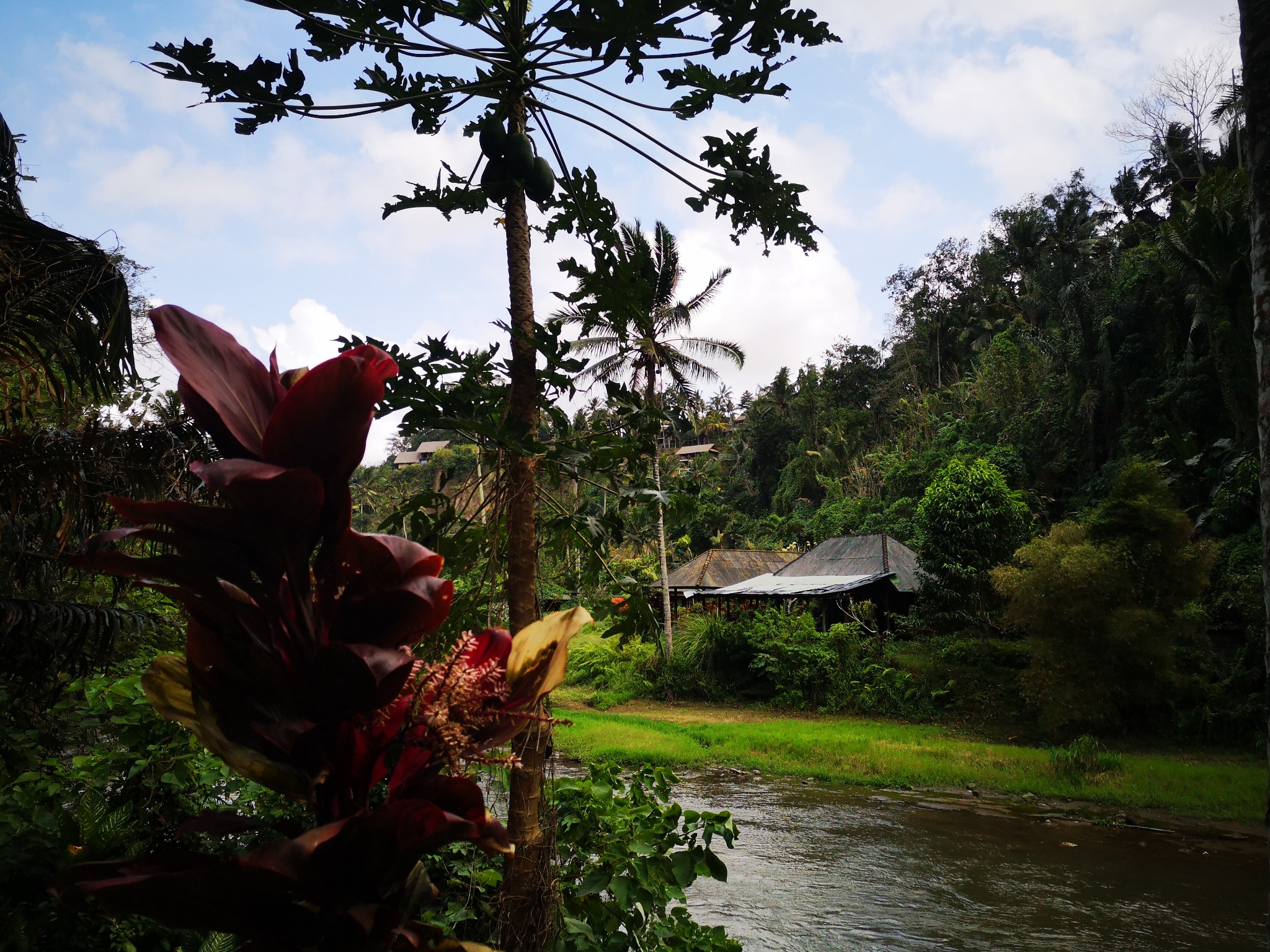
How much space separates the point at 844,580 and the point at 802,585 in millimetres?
844

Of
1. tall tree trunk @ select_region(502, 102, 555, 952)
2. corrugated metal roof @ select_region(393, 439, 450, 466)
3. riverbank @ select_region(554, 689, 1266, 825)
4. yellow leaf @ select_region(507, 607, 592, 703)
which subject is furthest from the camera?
corrugated metal roof @ select_region(393, 439, 450, 466)

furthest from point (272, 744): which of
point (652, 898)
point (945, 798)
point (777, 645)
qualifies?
point (777, 645)

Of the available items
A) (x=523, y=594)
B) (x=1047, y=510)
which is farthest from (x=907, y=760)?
(x=1047, y=510)

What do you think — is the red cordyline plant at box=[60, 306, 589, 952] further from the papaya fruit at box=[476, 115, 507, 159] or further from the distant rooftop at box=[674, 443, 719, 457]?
the distant rooftop at box=[674, 443, 719, 457]

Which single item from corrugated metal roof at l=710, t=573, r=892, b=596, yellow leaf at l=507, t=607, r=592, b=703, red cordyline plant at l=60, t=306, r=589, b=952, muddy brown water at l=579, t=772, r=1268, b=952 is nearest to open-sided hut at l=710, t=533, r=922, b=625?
corrugated metal roof at l=710, t=573, r=892, b=596

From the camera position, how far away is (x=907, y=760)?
391 inches

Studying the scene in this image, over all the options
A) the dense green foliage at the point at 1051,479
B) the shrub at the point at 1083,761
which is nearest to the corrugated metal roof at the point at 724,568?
the dense green foliage at the point at 1051,479

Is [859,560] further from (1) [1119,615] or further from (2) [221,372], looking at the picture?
(2) [221,372]

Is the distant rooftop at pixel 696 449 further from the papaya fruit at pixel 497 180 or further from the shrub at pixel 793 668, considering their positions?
the papaya fruit at pixel 497 180

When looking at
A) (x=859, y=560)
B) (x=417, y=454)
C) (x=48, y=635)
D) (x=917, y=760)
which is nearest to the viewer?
(x=48, y=635)

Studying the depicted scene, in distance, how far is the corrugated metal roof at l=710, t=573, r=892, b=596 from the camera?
639 inches

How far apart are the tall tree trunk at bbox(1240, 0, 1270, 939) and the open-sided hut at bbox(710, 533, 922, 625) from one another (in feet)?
46.1

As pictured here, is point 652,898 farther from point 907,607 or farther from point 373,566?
point 907,607

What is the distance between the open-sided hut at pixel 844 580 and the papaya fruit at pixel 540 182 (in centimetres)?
1484
